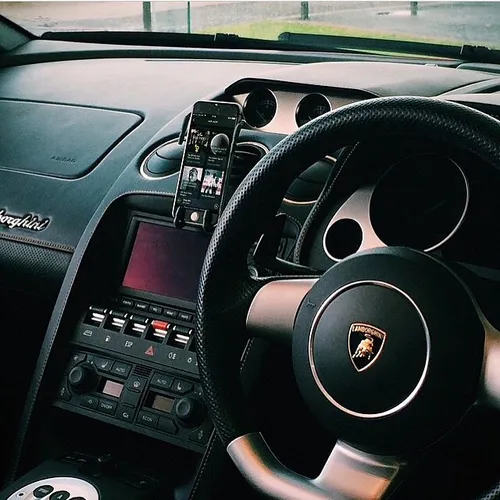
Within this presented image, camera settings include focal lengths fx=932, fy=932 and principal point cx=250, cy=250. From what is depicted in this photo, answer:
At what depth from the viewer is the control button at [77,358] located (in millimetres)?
1649

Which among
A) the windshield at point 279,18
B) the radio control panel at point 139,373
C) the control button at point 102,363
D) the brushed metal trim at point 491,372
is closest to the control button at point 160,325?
the radio control panel at point 139,373

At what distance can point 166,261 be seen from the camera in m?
1.62

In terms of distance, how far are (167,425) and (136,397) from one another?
3.2 inches

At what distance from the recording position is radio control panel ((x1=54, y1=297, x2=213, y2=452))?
1512 millimetres

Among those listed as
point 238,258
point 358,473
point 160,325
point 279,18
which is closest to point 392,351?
point 358,473

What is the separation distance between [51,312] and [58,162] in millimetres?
316

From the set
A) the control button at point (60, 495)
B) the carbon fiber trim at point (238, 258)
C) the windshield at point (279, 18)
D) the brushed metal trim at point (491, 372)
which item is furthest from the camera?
the windshield at point (279, 18)

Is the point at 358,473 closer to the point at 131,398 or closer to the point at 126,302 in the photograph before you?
the point at 131,398

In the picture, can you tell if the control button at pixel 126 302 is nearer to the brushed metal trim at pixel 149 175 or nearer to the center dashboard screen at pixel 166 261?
the center dashboard screen at pixel 166 261

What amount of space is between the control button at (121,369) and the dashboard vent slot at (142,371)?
0.05 feet

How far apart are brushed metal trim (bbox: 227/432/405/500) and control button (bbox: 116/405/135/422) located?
44cm

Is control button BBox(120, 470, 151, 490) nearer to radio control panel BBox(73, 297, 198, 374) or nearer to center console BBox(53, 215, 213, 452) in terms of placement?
center console BBox(53, 215, 213, 452)

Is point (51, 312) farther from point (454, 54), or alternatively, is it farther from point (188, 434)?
Result: point (454, 54)

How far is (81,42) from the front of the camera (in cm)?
257
